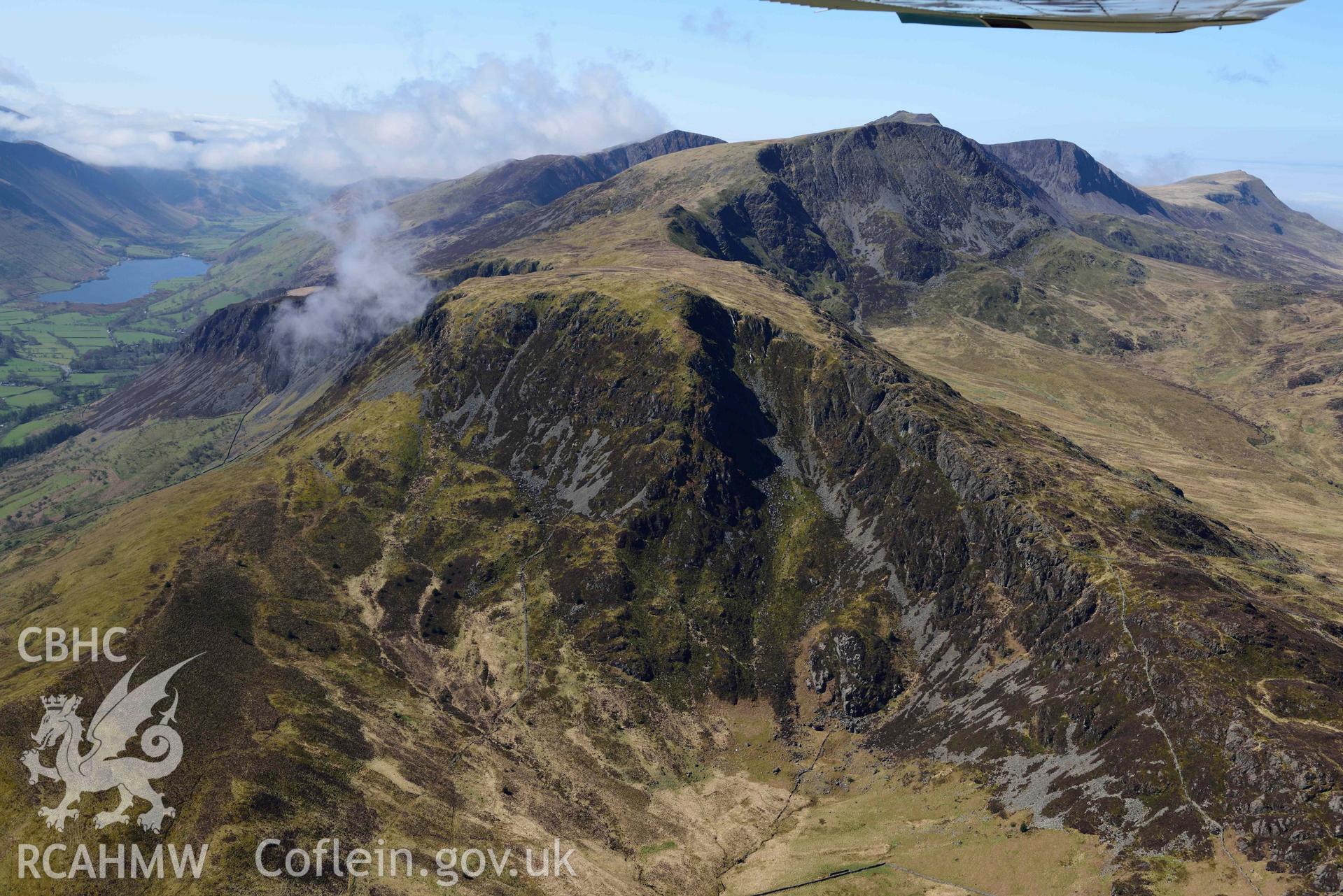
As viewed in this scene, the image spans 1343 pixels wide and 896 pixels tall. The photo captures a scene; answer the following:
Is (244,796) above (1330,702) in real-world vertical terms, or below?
below

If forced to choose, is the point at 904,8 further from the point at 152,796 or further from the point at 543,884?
the point at 152,796

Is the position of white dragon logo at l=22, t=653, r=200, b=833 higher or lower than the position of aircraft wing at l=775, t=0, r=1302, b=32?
lower

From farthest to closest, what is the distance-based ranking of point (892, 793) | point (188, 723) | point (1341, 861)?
point (892, 793)
point (188, 723)
point (1341, 861)

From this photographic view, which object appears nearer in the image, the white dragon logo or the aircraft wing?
the aircraft wing

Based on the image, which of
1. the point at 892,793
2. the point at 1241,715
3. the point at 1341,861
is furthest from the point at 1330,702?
the point at 892,793

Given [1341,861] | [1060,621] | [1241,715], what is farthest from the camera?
[1060,621]

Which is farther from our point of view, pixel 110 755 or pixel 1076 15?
pixel 110 755

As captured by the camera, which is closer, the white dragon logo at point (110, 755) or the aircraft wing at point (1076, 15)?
the aircraft wing at point (1076, 15)

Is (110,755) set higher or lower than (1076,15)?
lower
